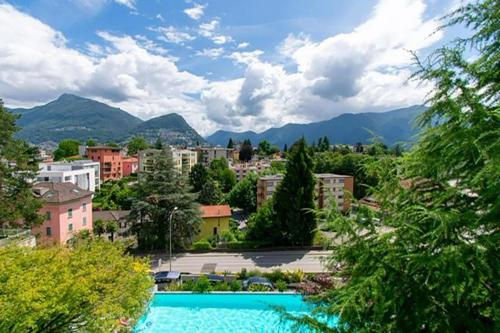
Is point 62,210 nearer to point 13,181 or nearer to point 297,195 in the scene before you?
point 13,181

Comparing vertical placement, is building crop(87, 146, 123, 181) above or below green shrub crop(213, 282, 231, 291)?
above

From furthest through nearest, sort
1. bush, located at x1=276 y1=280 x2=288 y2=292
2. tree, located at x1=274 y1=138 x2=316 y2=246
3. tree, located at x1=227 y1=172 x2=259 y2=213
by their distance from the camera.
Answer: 1. tree, located at x1=227 y1=172 x2=259 y2=213
2. tree, located at x1=274 y1=138 x2=316 y2=246
3. bush, located at x1=276 y1=280 x2=288 y2=292

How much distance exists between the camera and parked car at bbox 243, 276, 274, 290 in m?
17.4

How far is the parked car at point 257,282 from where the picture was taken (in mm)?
17422

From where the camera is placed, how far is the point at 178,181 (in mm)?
26438

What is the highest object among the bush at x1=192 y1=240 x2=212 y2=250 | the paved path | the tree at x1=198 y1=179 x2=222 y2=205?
the tree at x1=198 y1=179 x2=222 y2=205

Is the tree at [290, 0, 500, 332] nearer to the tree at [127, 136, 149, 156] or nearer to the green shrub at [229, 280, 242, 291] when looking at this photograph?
the green shrub at [229, 280, 242, 291]

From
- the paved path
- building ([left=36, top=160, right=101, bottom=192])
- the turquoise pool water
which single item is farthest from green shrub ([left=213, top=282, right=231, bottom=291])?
building ([left=36, top=160, right=101, bottom=192])

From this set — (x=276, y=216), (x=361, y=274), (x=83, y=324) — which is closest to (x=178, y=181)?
(x=276, y=216)

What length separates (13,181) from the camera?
19.5 metres

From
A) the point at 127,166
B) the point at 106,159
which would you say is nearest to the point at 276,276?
the point at 106,159

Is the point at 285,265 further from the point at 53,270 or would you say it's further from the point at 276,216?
the point at 53,270

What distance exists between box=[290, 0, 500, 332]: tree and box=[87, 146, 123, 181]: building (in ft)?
247

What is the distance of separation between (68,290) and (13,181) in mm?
16582
